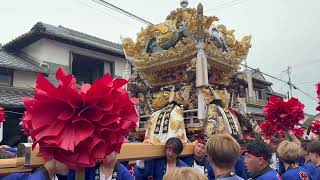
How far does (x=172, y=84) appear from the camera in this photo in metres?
5.72

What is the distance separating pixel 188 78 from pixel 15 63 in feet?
24.8

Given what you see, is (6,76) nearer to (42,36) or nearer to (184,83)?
(42,36)

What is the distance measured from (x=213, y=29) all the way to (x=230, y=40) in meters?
0.43

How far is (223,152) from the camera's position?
95.4 inches

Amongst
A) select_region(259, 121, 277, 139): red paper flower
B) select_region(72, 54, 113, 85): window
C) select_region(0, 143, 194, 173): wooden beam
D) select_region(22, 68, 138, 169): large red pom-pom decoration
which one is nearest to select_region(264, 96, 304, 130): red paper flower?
select_region(259, 121, 277, 139): red paper flower

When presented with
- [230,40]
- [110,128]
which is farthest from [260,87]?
[110,128]

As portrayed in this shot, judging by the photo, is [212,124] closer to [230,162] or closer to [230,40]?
[230,40]

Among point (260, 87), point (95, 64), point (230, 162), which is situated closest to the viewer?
point (230, 162)

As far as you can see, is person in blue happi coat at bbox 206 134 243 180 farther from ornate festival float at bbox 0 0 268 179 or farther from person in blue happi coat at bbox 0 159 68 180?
person in blue happi coat at bbox 0 159 68 180

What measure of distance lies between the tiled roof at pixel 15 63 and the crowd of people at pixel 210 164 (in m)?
7.73

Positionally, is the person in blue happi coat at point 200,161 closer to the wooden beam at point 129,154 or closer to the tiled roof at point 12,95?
the wooden beam at point 129,154

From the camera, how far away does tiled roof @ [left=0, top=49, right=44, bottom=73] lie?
1009cm

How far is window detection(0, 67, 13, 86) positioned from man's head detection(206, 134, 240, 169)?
9.16m

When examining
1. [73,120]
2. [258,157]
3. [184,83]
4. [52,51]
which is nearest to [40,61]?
[52,51]
